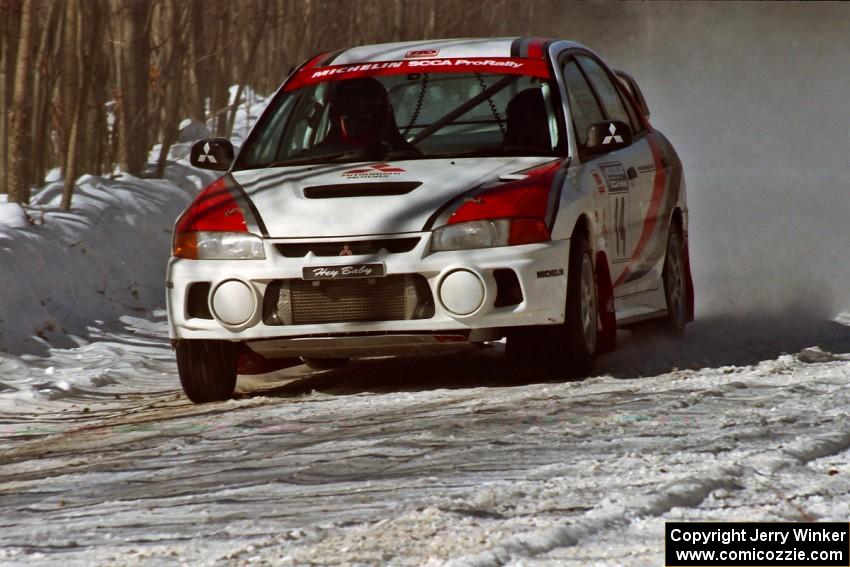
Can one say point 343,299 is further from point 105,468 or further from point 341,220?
point 105,468

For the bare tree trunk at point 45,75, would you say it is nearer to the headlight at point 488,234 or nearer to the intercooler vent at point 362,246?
the intercooler vent at point 362,246

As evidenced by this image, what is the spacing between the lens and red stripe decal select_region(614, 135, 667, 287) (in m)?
9.17

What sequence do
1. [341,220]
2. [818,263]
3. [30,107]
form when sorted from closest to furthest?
[341,220] → [30,107] → [818,263]

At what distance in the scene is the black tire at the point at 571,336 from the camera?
790 centimetres

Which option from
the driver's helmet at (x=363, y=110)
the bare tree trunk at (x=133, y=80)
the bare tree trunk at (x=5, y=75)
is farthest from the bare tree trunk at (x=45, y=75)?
the driver's helmet at (x=363, y=110)

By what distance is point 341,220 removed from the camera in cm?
768

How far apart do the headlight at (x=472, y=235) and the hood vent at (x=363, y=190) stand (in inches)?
11.6

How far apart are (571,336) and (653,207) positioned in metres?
1.89

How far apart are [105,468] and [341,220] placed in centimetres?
185

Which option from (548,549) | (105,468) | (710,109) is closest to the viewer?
(548,549)

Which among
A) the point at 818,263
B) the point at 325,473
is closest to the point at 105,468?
the point at 325,473

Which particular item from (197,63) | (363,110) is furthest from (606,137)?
(197,63)

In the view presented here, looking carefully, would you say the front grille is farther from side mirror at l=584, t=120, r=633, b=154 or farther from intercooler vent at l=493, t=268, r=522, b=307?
side mirror at l=584, t=120, r=633, b=154

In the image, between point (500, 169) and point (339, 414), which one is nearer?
point (339, 414)
